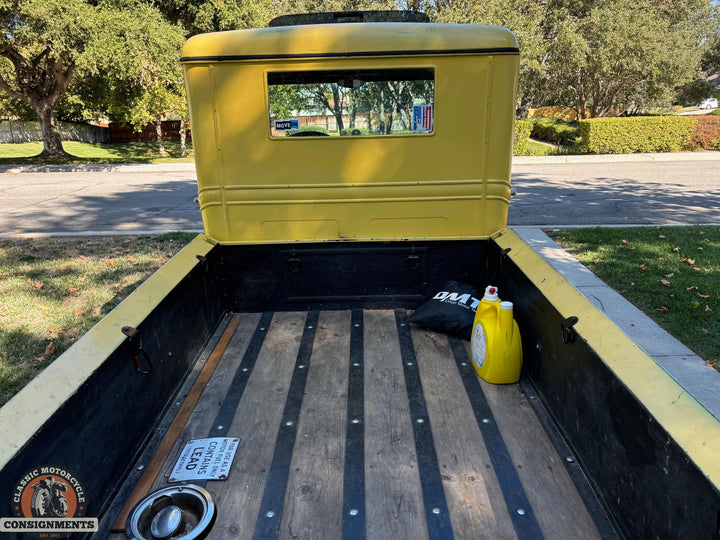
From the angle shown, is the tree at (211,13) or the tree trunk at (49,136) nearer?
the tree at (211,13)

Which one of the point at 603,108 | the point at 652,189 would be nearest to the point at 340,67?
the point at 652,189

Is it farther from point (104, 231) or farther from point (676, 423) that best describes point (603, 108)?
point (676, 423)

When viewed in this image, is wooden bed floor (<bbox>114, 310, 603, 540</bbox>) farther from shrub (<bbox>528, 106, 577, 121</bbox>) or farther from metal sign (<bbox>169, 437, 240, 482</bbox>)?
shrub (<bbox>528, 106, 577, 121</bbox>)

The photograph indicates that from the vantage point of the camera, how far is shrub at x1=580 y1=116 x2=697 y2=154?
59.9 feet

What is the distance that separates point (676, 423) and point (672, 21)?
34360mm

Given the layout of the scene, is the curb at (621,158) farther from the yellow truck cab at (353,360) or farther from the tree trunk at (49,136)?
the tree trunk at (49,136)

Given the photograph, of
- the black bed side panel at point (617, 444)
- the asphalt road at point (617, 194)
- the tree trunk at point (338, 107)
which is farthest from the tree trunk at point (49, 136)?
the black bed side panel at point (617, 444)

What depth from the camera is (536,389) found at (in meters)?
2.79

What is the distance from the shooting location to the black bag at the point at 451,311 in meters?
3.40

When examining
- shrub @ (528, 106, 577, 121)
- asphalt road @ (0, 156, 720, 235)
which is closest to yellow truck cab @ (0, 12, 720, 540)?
asphalt road @ (0, 156, 720, 235)

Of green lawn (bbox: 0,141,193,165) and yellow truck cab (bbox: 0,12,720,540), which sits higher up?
yellow truck cab (bbox: 0,12,720,540)

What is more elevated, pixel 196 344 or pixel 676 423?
pixel 676 423

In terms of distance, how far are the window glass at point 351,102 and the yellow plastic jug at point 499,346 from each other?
1.37m

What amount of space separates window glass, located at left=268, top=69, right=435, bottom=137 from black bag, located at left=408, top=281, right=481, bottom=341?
1.14m
